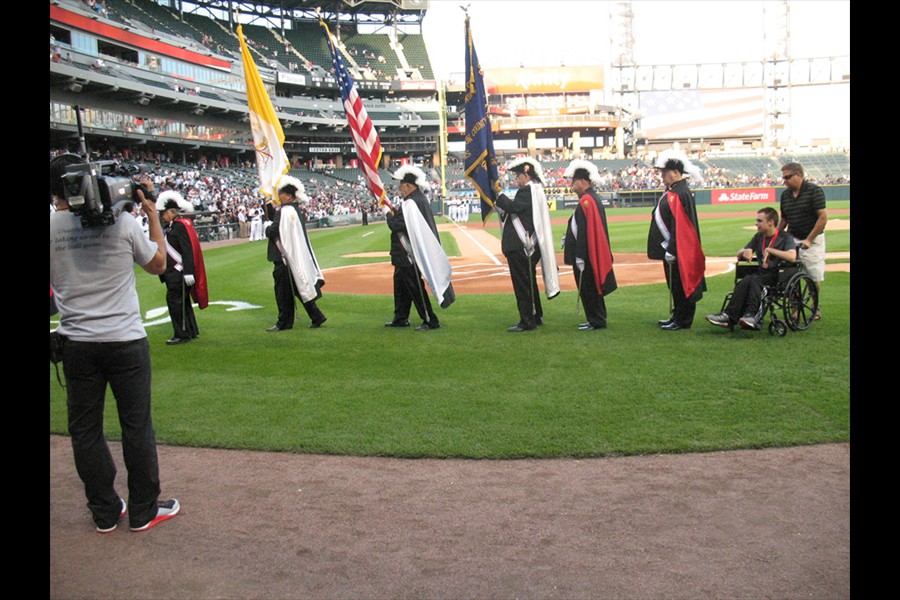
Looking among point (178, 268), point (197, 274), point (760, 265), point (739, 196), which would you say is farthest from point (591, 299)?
point (739, 196)

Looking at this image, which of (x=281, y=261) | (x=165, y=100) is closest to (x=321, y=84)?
(x=165, y=100)

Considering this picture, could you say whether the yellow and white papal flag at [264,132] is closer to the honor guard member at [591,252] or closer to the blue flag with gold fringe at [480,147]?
the blue flag with gold fringe at [480,147]

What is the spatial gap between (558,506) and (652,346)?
432 centimetres

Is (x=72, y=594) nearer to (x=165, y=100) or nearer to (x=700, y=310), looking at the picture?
(x=700, y=310)

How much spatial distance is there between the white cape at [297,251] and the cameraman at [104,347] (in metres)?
5.99

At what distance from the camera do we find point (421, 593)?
3215 millimetres

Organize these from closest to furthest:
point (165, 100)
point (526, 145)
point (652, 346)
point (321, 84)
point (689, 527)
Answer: point (689, 527) < point (652, 346) < point (165, 100) < point (321, 84) < point (526, 145)

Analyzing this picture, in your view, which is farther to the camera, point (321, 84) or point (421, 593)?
point (321, 84)

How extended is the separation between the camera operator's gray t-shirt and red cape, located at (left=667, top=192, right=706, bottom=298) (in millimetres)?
6516

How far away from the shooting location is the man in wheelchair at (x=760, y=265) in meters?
7.91

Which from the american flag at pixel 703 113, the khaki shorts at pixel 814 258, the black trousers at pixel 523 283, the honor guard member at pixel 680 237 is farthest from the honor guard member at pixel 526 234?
the american flag at pixel 703 113

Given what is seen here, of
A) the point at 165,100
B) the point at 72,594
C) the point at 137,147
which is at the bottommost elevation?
the point at 72,594

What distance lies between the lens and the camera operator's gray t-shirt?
3861mm

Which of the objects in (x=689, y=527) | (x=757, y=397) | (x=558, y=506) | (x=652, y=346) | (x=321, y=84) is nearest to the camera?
(x=689, y=527)
